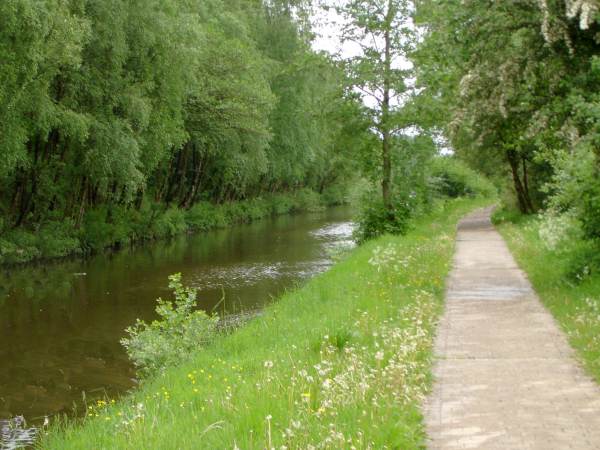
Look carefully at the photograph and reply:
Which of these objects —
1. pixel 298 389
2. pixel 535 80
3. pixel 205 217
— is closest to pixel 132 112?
pixel 205 217

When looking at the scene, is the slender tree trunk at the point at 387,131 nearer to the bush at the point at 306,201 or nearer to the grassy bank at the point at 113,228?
the grassy bank at the point at 113,228

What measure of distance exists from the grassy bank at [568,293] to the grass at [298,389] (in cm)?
168

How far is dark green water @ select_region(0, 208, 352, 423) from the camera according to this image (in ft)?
38.5

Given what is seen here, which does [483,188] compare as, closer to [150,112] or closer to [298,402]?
[150,112]

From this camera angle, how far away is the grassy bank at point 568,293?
8.34 meters

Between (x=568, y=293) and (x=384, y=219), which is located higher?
(x=384, y=219)

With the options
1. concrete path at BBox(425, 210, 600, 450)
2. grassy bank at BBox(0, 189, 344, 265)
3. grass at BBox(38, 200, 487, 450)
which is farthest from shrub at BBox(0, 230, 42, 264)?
concrete path at BBox(425, 210, 600, 450)

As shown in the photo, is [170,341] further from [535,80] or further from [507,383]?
[535,80]

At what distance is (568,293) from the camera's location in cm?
1162

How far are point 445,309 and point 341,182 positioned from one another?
68379 mm

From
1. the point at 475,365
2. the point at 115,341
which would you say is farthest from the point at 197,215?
the point at 475,365

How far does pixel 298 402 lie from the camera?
6.14m

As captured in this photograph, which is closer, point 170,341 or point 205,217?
point 170,341

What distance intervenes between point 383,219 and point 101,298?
31.5 feet
